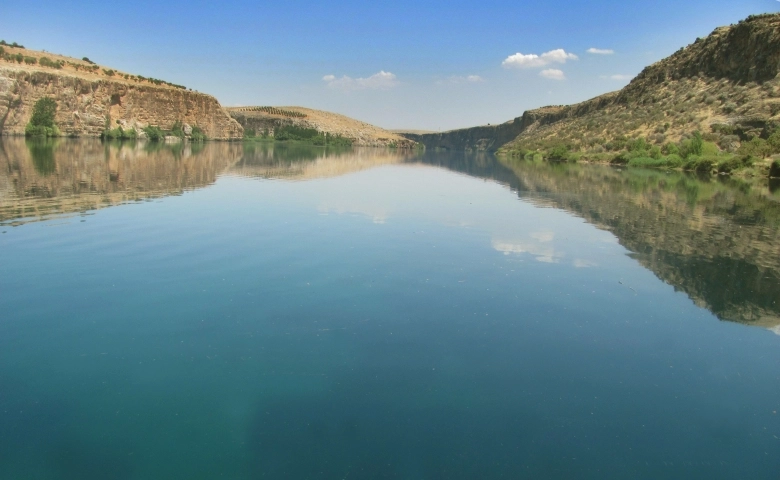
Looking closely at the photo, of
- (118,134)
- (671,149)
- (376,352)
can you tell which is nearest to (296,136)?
(118,134)

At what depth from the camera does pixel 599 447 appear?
468 cm

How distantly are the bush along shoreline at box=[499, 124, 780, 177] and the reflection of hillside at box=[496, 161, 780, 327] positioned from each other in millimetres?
10942

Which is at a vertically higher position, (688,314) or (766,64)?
(766,64)

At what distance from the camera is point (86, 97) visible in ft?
248

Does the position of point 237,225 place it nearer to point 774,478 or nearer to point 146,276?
point 146,276

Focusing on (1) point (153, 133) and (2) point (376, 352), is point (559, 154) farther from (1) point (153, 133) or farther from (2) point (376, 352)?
(2) point (376, 352)

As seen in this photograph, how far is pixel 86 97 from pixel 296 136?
77585mm

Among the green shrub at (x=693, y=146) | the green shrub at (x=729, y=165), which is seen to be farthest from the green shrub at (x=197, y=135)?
the green shrub at (x=729, y=165)

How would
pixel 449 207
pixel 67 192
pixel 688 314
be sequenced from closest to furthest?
pixel 688 314 < pixel 67 192 < pixel 449 207

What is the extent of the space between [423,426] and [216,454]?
1.92 m

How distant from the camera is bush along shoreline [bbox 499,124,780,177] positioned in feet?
126

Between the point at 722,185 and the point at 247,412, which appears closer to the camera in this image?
the point at 247,412

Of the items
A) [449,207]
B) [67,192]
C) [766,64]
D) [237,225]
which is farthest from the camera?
[766,64]

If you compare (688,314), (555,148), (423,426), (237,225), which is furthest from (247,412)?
(555,148)
